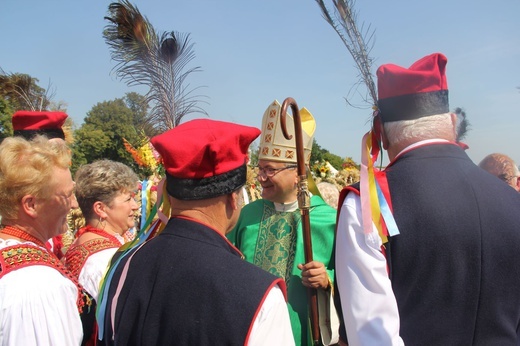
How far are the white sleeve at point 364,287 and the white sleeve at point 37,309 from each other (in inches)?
43.8

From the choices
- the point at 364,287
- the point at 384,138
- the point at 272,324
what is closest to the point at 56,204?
the point at 272,324

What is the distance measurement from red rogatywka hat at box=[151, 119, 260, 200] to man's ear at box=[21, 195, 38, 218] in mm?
800

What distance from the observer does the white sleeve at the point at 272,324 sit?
1.44 meters

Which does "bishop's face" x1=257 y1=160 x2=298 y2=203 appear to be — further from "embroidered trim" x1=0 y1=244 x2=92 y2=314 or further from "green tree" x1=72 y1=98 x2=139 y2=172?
"green tree" x1=72 y1=98 x2=139 y2=172

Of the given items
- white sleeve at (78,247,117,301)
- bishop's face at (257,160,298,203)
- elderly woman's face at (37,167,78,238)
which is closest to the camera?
elderly woman's face at (37,167,78,238)

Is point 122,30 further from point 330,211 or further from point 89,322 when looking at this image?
point 89,322

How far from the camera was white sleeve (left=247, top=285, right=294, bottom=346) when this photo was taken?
56.6 inches

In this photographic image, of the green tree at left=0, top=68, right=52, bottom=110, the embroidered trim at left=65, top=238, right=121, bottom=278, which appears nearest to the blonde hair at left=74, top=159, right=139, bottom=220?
the embroidered trim at left=65, top=238, right=121, bottom=278

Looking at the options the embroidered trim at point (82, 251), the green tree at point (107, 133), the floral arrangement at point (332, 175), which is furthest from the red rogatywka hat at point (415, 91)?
the green tree at point (107, 133)

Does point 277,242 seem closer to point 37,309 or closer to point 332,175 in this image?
point 37,309

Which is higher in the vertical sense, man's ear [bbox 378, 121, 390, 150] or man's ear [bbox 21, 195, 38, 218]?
Answer: man's ear [bbox 378, 121, 390, 150]

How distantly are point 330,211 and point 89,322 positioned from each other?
1.89 m

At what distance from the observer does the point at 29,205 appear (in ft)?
6.95

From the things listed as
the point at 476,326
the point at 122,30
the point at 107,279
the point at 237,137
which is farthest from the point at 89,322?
the point at 122,30
